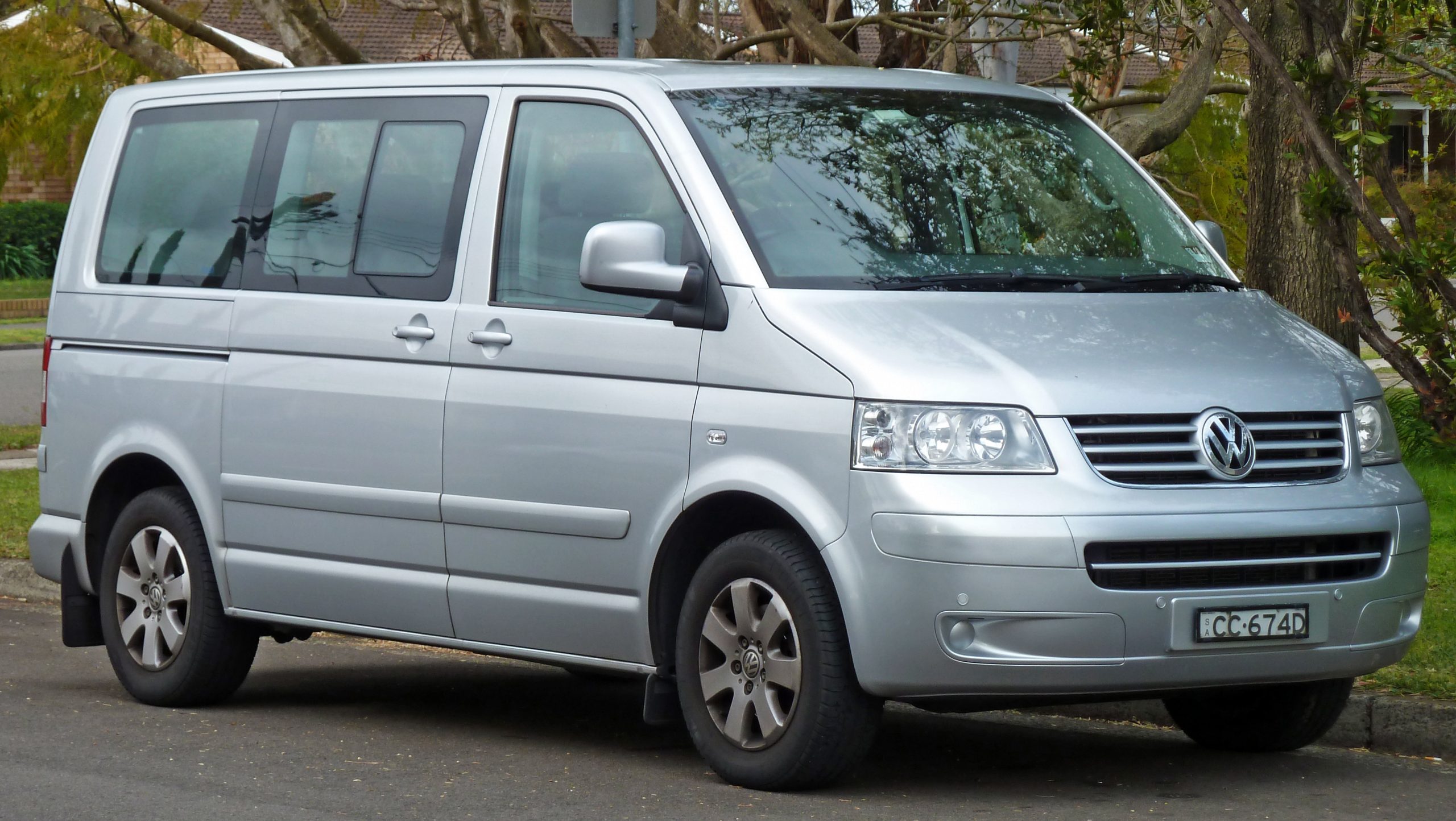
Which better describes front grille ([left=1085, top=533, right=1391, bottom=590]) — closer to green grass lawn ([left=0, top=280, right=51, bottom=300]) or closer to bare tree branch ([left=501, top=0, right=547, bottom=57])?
bare tree branch ([left=501, top=0, right=547, bottom=57])

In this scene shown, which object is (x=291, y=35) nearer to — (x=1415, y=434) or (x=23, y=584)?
(x=23, y=584)

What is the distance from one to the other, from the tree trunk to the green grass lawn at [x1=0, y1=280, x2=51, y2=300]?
91.2 feet

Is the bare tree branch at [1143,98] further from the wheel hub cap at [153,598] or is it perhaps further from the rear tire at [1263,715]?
the wheel hub cap at [153,598]

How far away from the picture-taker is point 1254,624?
557 cm

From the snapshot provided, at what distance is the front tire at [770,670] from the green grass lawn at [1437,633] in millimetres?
1827

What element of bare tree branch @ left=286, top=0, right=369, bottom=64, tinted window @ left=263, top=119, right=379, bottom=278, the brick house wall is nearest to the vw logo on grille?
tinted window @ left=263, top=119, right=379, bottom=278

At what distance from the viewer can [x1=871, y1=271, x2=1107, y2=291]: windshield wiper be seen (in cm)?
594

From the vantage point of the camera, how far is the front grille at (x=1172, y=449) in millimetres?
5461

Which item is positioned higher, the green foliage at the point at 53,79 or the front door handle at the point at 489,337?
the green foliage at the point at 53,79

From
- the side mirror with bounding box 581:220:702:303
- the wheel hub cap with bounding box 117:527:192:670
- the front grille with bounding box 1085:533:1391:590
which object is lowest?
the wheel hub cap with bounding box 117:527:192:670

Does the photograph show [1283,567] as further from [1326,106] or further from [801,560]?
[1326,106]

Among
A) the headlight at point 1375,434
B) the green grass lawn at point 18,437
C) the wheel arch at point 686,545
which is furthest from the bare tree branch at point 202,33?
the headlight at point 1375,434

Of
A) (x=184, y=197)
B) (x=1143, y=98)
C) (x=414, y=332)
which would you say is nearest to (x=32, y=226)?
(x=1143, y=98)

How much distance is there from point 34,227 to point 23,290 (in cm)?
402
